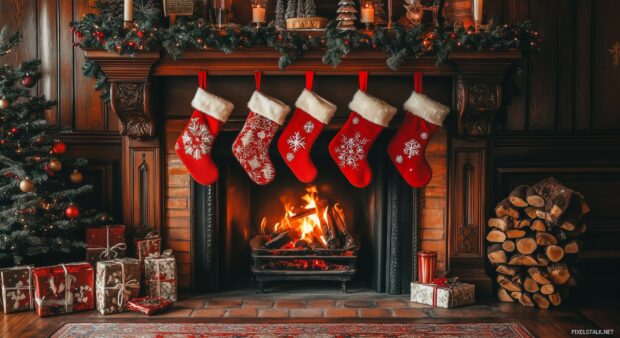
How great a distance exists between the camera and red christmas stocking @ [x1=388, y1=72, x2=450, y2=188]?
3.79m

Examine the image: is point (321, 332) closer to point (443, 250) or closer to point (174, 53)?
point (443, 250)

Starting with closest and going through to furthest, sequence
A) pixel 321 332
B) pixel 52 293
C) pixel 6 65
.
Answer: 1. pixel 321 332
2. pixel 52 293
3. pixel 6 65

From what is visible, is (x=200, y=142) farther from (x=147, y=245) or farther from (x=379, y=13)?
(x=379, y=13)

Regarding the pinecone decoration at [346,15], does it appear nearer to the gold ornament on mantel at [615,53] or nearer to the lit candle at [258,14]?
the lit candle at [258,14]

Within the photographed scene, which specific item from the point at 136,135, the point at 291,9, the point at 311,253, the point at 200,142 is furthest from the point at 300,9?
the point at 311,253

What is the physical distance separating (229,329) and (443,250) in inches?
56.4

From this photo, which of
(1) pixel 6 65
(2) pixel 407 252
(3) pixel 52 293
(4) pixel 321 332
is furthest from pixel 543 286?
(1) pixel 6 65

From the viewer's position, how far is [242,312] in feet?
12.1

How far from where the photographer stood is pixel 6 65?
3.94m

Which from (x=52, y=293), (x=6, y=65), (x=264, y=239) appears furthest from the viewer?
(x=264, y=239)

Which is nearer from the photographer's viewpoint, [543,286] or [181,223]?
[543,286]

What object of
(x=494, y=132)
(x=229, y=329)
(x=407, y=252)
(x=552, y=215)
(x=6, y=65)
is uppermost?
(x=6, y=65)

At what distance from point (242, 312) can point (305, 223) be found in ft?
2.64

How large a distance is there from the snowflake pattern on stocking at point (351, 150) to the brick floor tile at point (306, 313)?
85cm
